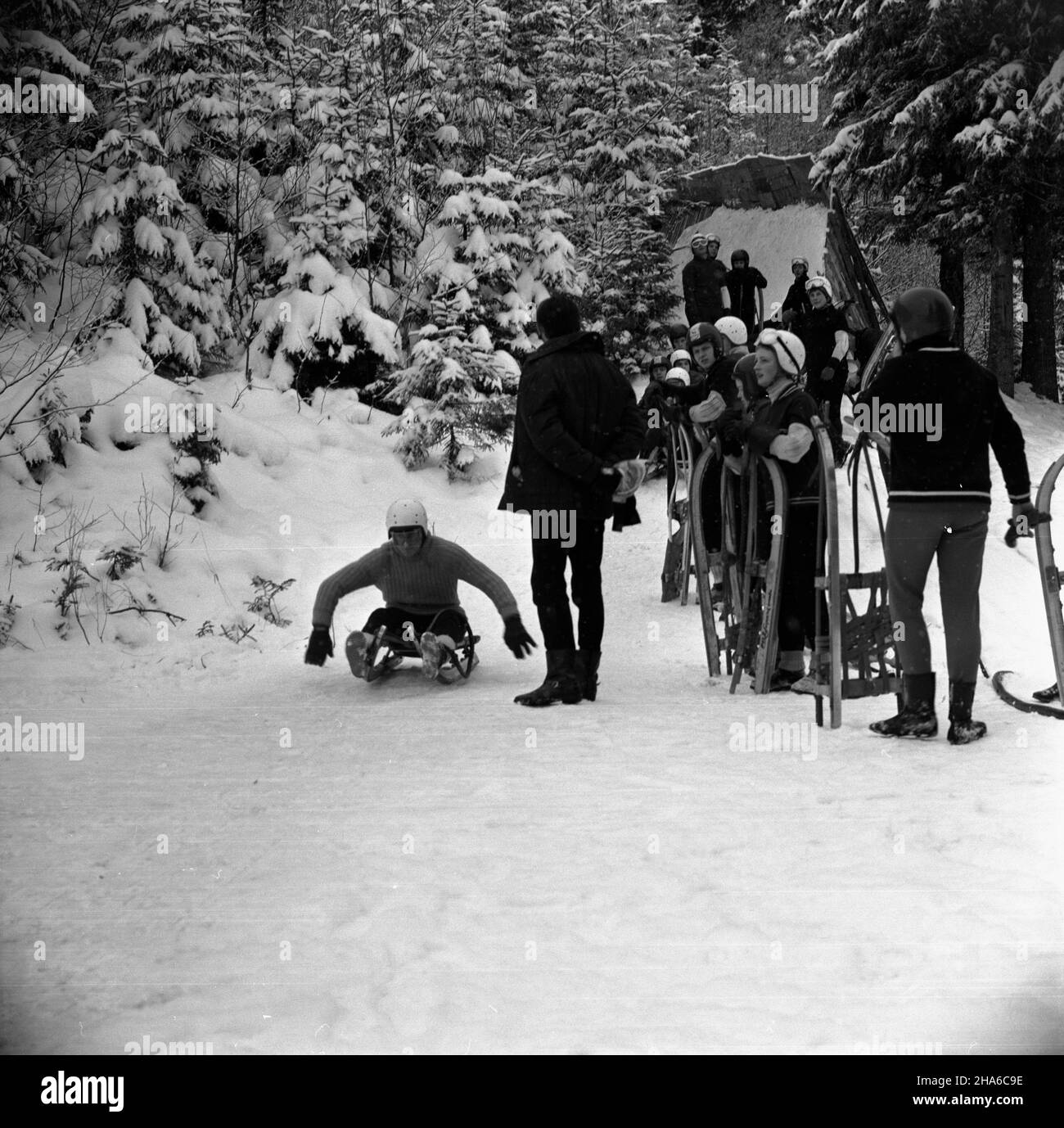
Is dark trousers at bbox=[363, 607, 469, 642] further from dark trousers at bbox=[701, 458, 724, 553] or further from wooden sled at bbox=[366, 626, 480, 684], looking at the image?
dark trousers at bbox=[701, 458, 724, 553]

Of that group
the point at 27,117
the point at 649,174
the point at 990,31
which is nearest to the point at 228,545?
the point at 27,117

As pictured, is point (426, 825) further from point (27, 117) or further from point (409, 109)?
point (409, 109)

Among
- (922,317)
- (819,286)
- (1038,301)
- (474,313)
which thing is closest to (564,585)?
(922,317)

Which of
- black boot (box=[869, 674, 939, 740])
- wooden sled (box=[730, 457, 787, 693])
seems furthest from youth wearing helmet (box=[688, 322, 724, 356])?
black boot (box=[869, 674, 939, 740])

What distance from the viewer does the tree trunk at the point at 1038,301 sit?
20250 mm

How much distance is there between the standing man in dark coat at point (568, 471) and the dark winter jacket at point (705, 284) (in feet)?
34.1

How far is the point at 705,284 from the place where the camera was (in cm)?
1666

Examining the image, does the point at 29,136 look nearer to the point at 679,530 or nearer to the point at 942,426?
the point at 679,530

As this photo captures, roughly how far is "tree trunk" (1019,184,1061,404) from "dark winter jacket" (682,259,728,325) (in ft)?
20.1

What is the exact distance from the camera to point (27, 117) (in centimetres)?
1420

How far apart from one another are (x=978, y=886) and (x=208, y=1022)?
7.00ft

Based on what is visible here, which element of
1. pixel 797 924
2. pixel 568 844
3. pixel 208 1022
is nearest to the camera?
pixel 208 1022

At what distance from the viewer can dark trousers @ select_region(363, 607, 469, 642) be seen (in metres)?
7.98

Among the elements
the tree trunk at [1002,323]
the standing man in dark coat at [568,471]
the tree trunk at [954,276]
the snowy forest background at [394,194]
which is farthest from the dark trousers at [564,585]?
the tree trunk at [954,276]
